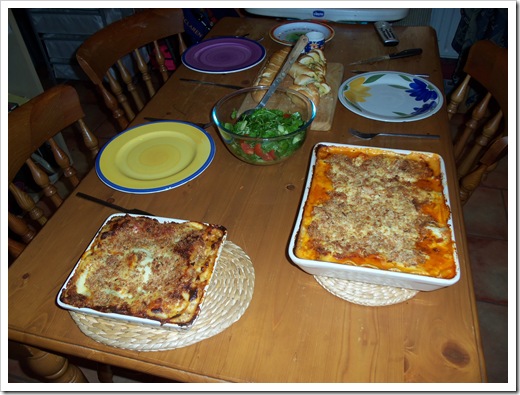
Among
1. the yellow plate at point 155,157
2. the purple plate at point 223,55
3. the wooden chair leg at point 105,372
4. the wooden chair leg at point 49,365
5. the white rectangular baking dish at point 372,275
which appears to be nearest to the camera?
the white rectangular baking dish at point 372,275

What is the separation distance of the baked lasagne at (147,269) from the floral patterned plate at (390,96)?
26.5 inches

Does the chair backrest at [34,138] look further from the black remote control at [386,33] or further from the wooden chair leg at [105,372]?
the black remote control at [386,33]

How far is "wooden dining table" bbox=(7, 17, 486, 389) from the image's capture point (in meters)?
0.63

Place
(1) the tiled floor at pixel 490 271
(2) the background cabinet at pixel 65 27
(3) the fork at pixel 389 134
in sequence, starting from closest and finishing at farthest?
1. (3) the fork at pixel 389 134
2. (1) the tiled floor at pixel 490 271
3. (2) the background cabinet at pixel 65 27

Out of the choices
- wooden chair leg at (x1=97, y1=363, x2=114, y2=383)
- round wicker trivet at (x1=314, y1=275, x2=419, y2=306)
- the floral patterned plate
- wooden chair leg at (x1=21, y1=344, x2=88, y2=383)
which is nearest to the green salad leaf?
the floral patterned plate

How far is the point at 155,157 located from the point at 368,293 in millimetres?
635

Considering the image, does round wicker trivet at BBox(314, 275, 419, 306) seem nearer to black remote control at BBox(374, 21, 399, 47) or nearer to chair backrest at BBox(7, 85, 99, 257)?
chair backrest at BBox(7, 85, 99, 257)

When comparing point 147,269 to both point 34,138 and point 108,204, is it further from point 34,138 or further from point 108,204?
point 34,138

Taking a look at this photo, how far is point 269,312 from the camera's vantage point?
701mm

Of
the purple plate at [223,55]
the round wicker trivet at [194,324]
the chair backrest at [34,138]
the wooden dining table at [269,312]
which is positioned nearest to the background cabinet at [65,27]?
the purple plate at [223,55]

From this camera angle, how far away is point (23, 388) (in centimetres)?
75

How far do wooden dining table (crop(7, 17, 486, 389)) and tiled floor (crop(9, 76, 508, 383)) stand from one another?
780 millimetres

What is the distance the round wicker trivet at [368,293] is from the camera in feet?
2.28

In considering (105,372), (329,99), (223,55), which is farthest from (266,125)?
(105,372)
